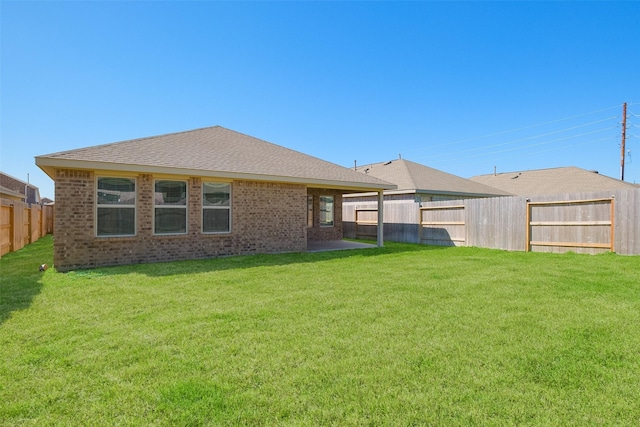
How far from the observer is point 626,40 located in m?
14.2

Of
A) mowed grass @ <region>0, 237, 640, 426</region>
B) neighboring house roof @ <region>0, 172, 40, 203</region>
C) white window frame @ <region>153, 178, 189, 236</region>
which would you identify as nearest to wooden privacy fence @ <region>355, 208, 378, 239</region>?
white window frame @ <region>153, 178, 189, 236</region>

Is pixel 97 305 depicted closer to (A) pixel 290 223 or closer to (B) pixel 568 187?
(A) pixel 290 223

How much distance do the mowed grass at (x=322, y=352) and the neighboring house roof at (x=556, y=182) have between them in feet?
65.2

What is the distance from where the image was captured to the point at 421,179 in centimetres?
1816

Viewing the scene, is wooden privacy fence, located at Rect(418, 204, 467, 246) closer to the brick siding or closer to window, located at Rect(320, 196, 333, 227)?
window, located at Rect(320, 196, 333, 227)

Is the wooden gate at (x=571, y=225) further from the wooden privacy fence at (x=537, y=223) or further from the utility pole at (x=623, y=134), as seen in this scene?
the utility pole at (x=623, y=134)

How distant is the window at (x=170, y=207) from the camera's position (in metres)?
9.27

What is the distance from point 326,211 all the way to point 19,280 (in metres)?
11.9

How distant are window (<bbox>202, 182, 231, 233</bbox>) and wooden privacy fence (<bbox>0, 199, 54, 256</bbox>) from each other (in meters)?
6.80

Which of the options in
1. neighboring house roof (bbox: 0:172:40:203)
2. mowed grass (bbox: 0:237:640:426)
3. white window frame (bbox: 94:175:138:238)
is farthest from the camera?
neighboring house roof (bbox: 0:172:40:203)

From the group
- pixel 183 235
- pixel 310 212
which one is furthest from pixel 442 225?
pixel 183 235

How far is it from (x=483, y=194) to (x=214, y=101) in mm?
16102

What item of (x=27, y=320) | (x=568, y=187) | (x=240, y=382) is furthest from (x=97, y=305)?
(x=568, y=187)

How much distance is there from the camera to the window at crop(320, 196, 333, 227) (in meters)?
16.4
